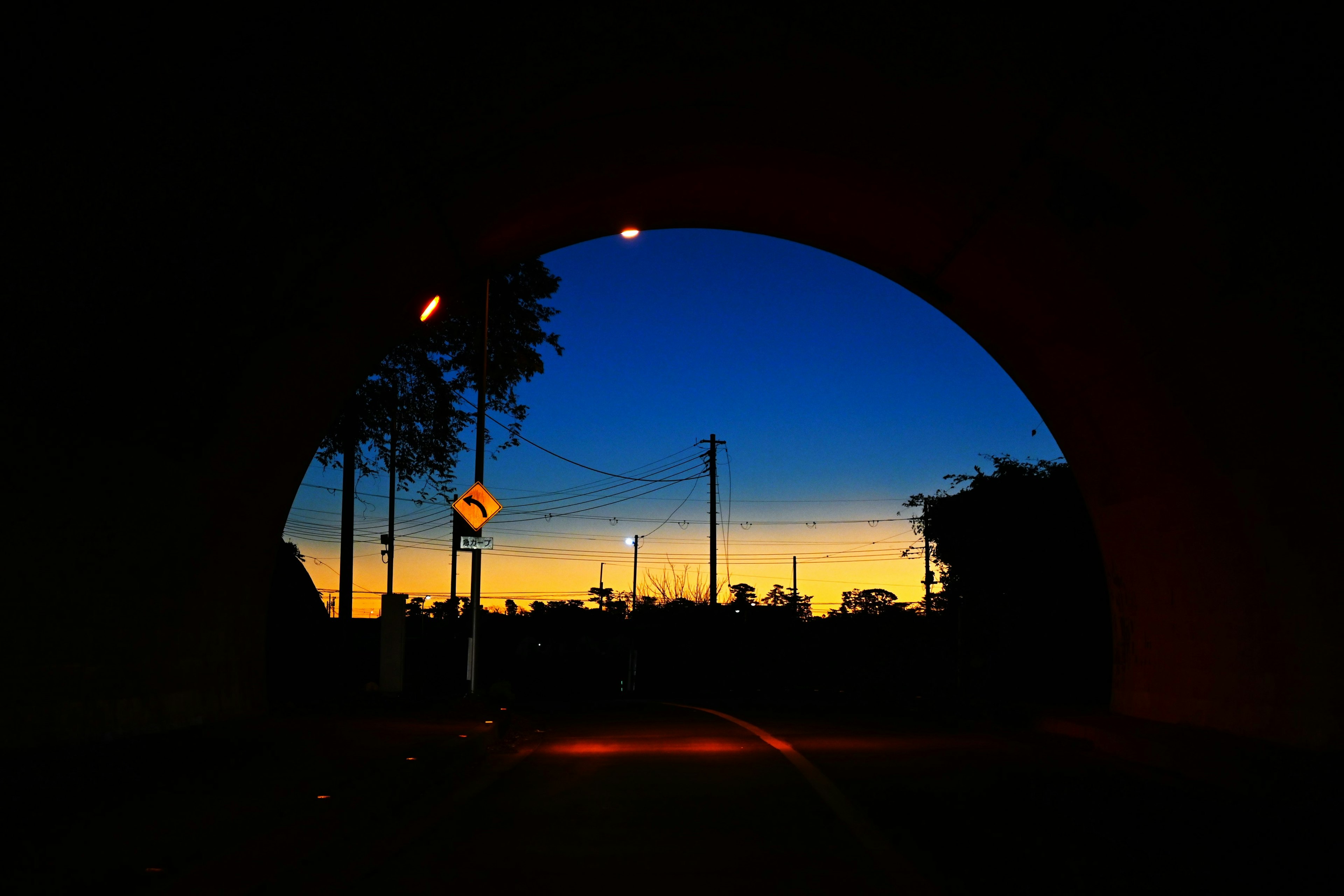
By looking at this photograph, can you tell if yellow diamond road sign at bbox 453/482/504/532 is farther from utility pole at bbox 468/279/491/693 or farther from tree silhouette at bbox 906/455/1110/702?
tree silhouette at bbox 906/455/1110/702

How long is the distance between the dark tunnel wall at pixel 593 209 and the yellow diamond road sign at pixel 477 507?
6.14m

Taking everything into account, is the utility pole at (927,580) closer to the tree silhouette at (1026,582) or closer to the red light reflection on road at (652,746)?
the tree silhouette at (1026,582)

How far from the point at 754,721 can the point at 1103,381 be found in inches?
374

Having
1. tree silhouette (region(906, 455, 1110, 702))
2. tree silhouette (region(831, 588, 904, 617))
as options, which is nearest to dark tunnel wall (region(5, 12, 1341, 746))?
tree silhouette (region(906, 455, 1110, 702))

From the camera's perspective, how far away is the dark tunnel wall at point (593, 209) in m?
9.02

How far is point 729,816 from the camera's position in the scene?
334 inches

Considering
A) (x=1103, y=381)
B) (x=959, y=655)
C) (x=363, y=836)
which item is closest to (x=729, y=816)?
(x=363, y=836)

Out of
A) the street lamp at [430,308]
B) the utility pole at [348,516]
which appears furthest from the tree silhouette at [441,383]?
the street lamp at [430,308]

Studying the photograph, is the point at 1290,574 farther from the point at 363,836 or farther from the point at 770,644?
the point at 770,644

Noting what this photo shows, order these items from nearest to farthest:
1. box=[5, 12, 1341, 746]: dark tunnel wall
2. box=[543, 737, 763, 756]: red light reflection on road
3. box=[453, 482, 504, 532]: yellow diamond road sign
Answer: box=[5, 12, 1341, 746]: dark tunnel wall → box=[543, 737, 763, 756]: red light reflection on road → box=[453, 482, 504, 532]: yellow diamond road sign

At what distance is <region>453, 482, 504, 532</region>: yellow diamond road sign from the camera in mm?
19969

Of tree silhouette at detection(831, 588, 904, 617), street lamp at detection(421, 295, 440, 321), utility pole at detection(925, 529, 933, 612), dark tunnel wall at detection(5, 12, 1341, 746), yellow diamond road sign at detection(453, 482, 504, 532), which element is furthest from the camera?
tree silhouette at detection(831, 588, 904, 617)

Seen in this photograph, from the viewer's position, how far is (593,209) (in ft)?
46.2

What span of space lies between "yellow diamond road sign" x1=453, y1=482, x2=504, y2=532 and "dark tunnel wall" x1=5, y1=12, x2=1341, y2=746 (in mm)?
6142
